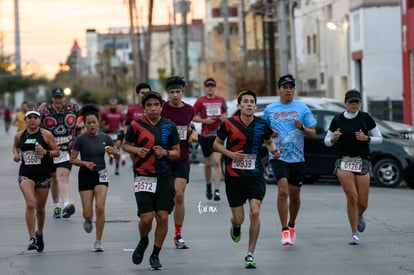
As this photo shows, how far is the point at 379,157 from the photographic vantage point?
2358 centimetres

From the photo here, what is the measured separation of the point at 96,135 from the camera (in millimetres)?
14172

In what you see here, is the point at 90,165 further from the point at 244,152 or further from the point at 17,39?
the point at 17,39

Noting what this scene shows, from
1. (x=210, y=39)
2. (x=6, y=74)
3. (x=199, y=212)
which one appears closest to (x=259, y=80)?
(x=210, y=39)

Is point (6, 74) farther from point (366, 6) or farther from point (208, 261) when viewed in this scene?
point (208, 261)

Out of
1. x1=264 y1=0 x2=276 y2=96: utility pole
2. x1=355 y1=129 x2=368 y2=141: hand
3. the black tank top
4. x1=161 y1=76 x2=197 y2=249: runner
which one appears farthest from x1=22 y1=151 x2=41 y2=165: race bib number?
x1=264 y1=0 x2=276 y2=96: utility pole

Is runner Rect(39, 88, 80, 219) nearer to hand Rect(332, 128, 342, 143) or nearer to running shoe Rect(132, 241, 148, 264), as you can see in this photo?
hand Rect(332, 128, 342, 143)

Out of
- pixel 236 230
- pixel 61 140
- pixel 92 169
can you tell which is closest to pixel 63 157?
pixel 61 140

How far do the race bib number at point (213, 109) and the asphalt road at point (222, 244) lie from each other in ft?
5.13

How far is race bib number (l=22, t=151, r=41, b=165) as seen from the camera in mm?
13733

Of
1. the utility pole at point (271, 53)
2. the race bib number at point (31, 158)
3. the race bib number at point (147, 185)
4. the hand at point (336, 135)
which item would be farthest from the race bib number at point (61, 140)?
the utility pole at point (271, 53)

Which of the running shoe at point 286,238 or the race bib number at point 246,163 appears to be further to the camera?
the running shoe at point 286,238

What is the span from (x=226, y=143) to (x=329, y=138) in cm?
214

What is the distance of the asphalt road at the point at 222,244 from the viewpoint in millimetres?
11891

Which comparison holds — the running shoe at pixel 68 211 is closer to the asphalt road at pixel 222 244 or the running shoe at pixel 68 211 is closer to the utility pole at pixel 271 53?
the asphalt road at pixel 222 244
